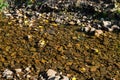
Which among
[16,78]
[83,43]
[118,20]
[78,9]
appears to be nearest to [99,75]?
[83,43]

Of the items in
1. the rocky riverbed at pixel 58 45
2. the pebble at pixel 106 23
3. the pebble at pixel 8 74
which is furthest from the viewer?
the pebble at pixel 106 23

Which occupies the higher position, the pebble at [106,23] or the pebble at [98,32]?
the pebble at [106,23]

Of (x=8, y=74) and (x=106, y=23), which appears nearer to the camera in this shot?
(x=8, y=74)

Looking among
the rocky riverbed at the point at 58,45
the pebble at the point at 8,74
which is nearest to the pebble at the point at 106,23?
the rocky riverbed at the point at 58,45

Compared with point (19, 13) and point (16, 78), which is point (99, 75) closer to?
point (16, 78)

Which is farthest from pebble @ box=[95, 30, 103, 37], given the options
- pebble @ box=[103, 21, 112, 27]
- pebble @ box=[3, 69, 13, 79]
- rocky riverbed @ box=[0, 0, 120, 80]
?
pebble @ box=[3, 69, 13, 79]

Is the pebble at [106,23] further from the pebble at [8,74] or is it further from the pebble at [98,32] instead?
the pebble at [8,74]

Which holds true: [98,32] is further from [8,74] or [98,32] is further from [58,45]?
[8,74]

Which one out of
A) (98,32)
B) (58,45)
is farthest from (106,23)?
(58,45)
